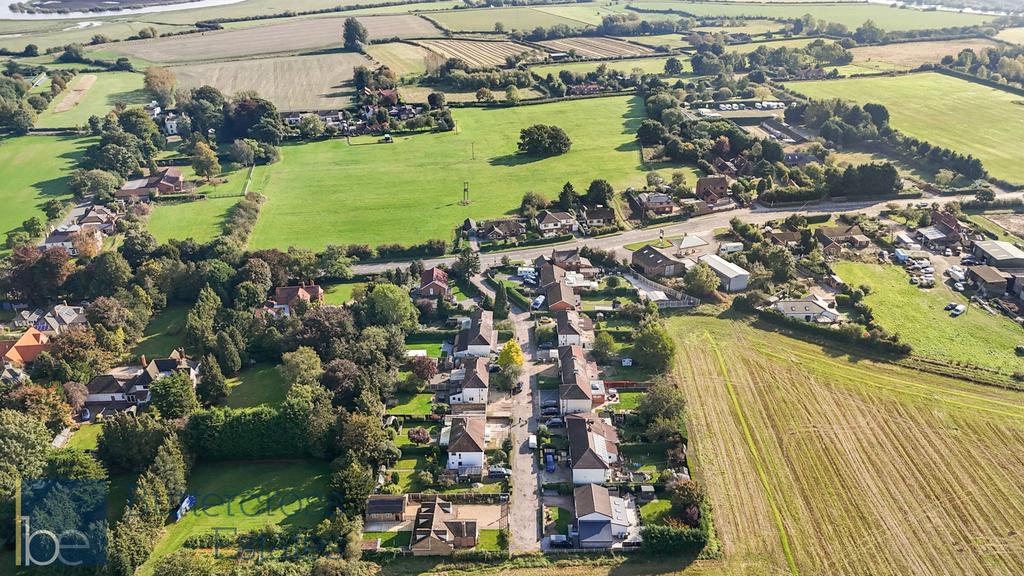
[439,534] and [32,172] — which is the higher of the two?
[32,172]

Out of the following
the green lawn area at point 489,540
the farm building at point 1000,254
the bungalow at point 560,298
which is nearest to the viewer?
the green lawn area at point 489,540

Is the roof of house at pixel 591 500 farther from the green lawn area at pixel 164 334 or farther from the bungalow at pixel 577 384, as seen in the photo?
the green lawn area at pixel 164 334

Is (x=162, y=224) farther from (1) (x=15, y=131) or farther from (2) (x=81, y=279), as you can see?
(1) (x=15, y=131)

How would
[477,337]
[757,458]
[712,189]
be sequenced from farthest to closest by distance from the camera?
[712,189], [477,337], [757,458]

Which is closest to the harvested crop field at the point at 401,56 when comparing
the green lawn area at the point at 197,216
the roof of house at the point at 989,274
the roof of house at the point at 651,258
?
the green lawn area at the point at 197,216

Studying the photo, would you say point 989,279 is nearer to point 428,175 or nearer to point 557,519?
point 557,519

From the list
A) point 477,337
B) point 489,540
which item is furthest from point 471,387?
Result: point 489,540

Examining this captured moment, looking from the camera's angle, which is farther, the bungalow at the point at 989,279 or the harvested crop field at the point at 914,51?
the harvested crop field at the point at 914,51

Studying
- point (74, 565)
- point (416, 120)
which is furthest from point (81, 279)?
point (416, 120)
